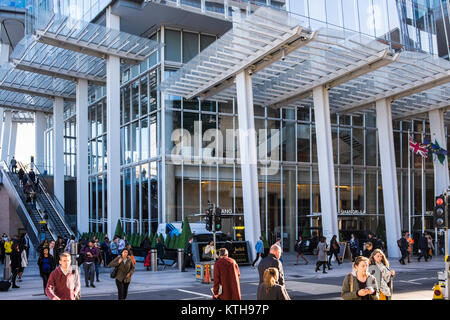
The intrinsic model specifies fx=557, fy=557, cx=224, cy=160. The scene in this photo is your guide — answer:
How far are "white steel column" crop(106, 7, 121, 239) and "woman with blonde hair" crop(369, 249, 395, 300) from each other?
77.9ft

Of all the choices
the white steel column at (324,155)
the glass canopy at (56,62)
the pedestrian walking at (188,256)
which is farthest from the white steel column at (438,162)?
the glass canopy at (56,62)

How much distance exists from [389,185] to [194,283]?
57.6ft

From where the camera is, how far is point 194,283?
20344 millimetres

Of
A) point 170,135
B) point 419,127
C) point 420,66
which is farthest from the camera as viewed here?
point 419,127

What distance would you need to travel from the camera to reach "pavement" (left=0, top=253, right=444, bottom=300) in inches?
664

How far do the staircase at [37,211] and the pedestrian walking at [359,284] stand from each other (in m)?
26.0

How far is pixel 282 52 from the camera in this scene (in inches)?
1019

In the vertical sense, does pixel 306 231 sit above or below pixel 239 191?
below

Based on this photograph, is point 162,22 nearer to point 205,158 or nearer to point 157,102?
point 157,102

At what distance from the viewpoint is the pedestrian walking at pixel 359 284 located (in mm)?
7473

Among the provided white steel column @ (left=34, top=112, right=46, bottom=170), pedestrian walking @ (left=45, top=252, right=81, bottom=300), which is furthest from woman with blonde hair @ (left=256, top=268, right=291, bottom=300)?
white steel column @ (left=34, top=112, right=46, bottom=170)

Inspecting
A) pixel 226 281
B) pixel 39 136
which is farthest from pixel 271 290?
pixel 39 136

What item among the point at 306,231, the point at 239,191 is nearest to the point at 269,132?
the point at 239,191

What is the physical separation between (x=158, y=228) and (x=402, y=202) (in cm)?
2113
